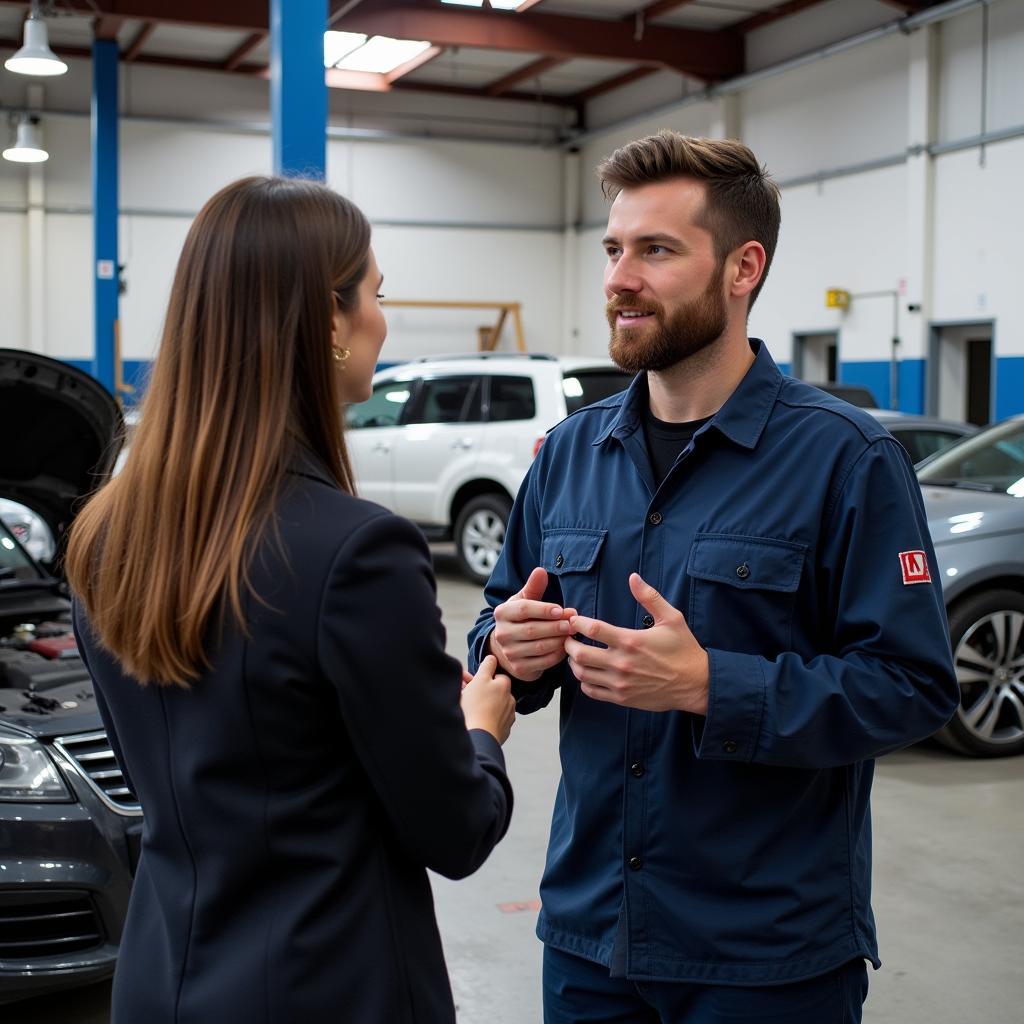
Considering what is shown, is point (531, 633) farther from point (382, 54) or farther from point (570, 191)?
point (570, 191)

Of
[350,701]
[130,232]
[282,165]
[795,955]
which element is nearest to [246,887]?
[350,701]

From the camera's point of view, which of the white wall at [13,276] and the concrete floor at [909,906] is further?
the white wall at [13,276]

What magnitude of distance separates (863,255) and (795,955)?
14.1 m

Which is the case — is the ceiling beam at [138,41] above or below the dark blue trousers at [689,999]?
above

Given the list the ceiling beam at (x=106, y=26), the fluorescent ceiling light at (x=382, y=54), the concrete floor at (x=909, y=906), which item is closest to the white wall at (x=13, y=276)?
Result: the ceiling beam at (x=106, y=26)

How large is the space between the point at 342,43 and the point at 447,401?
22.7 ft

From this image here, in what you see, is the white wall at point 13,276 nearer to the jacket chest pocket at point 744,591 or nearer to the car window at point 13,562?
the car window at point 13,562

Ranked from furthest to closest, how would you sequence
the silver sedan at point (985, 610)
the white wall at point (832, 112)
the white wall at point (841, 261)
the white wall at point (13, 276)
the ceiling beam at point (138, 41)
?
the white wall at point (13, 276), the ceiling beam at point (138, 41), the white wall at point (841, 261), the white wall at point (832, 112), the silver sedan at point (985, 610)

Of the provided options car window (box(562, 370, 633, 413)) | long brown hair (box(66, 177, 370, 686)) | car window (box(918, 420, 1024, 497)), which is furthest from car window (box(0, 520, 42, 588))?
car window (box(562, 370, 633, 413))

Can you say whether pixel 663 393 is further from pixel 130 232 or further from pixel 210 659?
pixel 130 232

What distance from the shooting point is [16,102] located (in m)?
18.2

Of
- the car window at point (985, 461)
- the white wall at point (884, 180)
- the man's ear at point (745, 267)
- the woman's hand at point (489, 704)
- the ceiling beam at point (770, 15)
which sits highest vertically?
the ceiling beam at point (770, 15)

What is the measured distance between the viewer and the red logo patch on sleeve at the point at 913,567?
1.71 meters

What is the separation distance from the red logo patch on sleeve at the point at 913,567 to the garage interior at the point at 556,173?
288 cm
